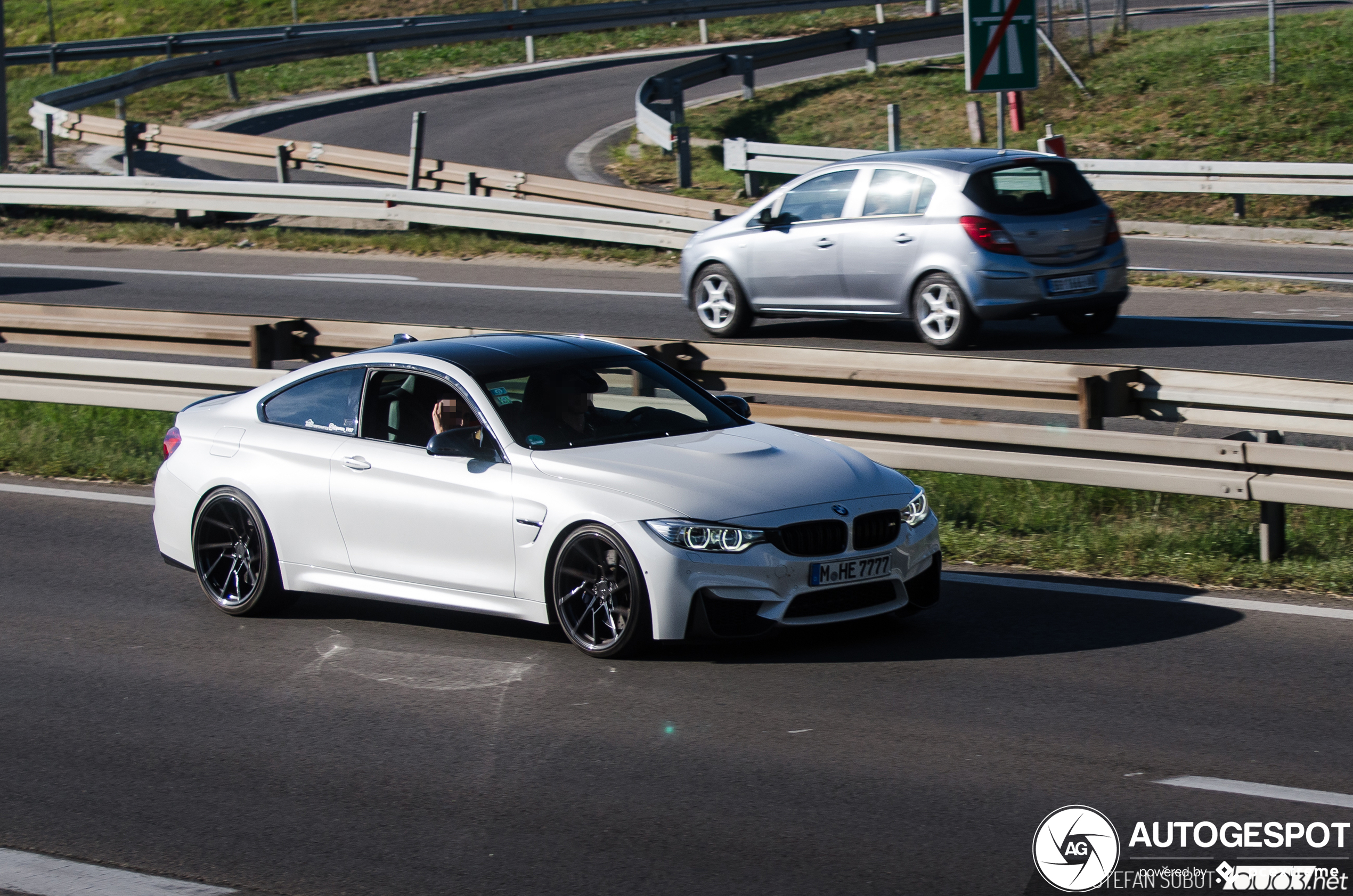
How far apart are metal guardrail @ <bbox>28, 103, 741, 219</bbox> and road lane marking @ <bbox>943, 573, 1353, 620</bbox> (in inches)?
480

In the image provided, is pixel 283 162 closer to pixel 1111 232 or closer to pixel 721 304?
pixel 721 304

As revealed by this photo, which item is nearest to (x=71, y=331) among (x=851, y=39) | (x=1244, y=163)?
(x=1244, y=163)

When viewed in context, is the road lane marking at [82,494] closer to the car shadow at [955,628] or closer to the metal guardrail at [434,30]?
the car shadow at [955,628]

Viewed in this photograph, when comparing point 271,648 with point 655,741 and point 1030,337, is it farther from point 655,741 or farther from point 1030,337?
point 1030,337

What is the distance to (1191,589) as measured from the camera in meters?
8.55

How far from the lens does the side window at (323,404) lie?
A: 27.8 feet

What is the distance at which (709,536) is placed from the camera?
23.6 feet

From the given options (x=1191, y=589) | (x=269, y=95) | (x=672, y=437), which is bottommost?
(x=1191, y=589)

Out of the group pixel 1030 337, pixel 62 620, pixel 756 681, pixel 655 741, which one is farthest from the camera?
pixel 1030 337

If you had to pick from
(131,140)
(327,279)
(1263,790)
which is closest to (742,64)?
(131,140)

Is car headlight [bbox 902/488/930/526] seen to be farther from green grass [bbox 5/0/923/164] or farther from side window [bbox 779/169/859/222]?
green grass [bbox 5/0/923/164]

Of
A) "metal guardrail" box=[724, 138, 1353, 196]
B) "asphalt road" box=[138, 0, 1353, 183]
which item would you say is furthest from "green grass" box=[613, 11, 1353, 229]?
"asphalt road" box=[138, 0, 1353, 183]

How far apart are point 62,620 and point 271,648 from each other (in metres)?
1.25

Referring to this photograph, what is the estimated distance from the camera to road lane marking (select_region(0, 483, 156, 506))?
1149 cm
